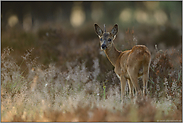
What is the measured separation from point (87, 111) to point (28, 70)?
300 centimetres

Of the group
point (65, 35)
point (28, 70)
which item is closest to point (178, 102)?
point (28, 70)

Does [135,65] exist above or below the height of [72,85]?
above

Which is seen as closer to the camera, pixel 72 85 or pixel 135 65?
pixel 135 65

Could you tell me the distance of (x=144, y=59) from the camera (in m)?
4.62

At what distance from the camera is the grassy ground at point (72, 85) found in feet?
11.9

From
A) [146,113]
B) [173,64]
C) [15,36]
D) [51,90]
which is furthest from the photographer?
[15,36]

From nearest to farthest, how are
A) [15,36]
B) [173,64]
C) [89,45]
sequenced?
1. [173,64]
2. [15,36]
3. [89,45]

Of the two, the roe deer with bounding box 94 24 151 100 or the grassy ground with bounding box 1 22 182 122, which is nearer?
the grassy ground with bounding box 1 22 182 122

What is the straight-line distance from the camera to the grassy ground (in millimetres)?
3641

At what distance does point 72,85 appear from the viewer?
6285 mm

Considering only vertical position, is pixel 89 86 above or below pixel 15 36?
below

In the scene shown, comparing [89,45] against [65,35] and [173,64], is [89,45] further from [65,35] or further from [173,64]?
[173,64]

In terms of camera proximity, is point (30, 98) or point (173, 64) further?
point (173, 64)

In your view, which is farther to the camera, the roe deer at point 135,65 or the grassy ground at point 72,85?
the roe deer at point 135,65
